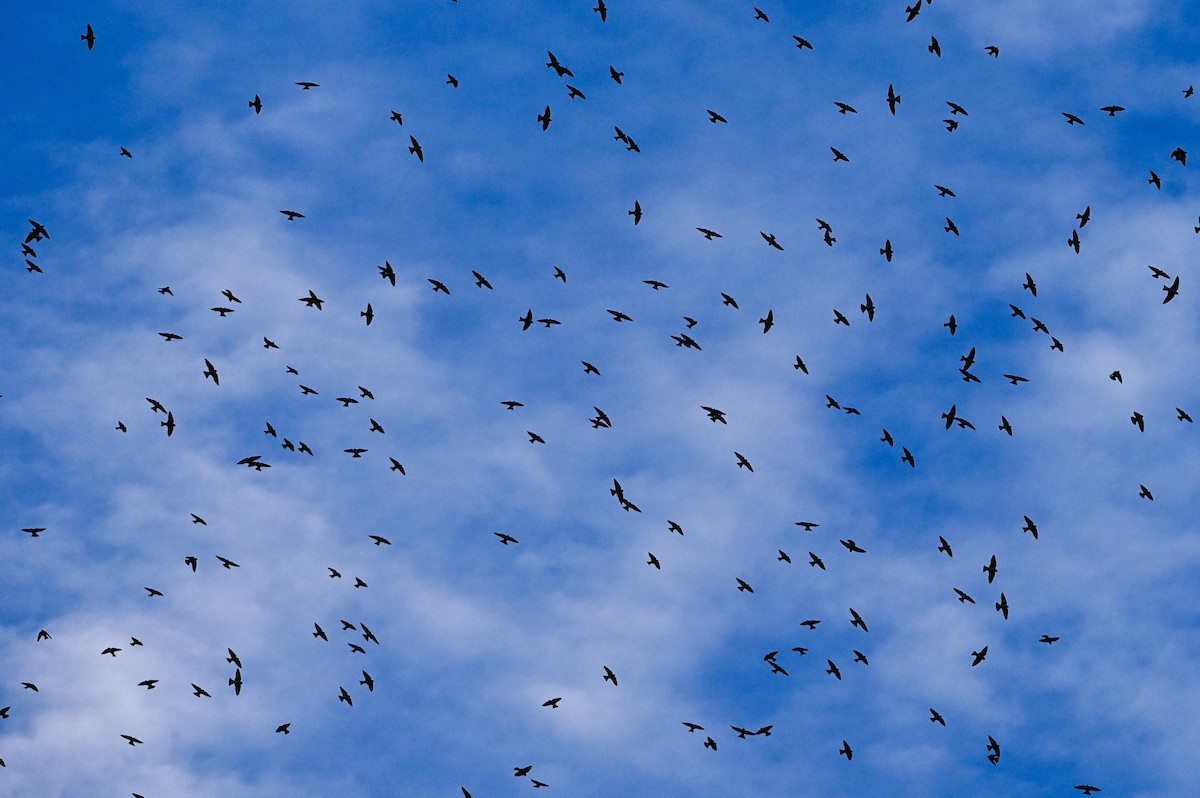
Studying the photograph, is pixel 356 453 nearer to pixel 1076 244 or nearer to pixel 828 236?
pixel 828 236

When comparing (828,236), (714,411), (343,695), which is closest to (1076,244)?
(828,236)

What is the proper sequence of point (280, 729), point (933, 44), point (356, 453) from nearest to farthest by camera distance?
point (933, 44) → point (280, 729) → point (356, 453)

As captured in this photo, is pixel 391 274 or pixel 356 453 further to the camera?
pixel 356 453

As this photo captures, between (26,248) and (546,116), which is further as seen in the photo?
(26,248)

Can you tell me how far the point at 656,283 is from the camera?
62219mm

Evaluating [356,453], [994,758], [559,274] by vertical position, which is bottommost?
[994,758]

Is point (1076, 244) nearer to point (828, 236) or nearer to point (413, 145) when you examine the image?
point (828, 236)

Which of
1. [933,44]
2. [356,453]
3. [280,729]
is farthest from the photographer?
[356,453]

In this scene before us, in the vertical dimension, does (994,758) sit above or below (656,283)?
below

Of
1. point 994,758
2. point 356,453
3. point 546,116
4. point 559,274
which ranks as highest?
point 546,116

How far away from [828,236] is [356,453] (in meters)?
27.2

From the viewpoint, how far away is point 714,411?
65812 mm

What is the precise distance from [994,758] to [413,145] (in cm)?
4014

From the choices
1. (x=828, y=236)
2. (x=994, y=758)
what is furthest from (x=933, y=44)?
(x=994, y=758)
